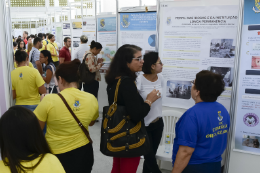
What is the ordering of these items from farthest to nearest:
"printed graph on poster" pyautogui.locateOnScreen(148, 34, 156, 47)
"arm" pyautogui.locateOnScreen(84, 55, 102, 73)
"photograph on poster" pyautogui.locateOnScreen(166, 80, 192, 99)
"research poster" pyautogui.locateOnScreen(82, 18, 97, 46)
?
"research poster" pyautogui.locateOnScreen(82, 18, 97, 46) → "arm" pyautogui.locateOnScreen(84, 55, 102, 73) → "printed graph on poster" pyautogui.locateOnScreen(148, 34, 156, 47) → "photograph on poster" pyautogui.locateOnScreen(166, 80, 192, 99)

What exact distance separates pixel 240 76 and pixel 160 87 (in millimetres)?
822

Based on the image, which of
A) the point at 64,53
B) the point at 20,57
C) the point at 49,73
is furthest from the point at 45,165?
the point at 64,53

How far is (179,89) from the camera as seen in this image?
2.92 metres

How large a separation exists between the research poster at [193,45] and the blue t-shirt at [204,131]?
43.3 inches

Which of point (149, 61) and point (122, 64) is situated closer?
point (122, 64)

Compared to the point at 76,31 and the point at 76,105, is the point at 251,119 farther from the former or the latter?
the point at 76,31

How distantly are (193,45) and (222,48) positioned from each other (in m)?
0.32

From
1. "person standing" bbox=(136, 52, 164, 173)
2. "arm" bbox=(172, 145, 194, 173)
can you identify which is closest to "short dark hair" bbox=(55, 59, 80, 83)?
"person standing" bbox=(136, 52, 164, 173)

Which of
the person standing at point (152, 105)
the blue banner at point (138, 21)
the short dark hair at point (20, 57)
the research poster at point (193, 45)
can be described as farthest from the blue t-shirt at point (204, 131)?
the blue banner at point (138, 21)

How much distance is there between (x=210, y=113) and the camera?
5.27 ft

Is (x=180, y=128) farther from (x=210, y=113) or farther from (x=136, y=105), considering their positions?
(x=136, y=105)

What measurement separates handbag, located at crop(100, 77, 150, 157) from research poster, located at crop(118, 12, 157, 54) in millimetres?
2058

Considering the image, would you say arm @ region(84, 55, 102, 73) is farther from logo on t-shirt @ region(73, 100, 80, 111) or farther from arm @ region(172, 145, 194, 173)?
arm @ region(172, 145, 194, 173)

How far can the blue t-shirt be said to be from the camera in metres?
1.59
